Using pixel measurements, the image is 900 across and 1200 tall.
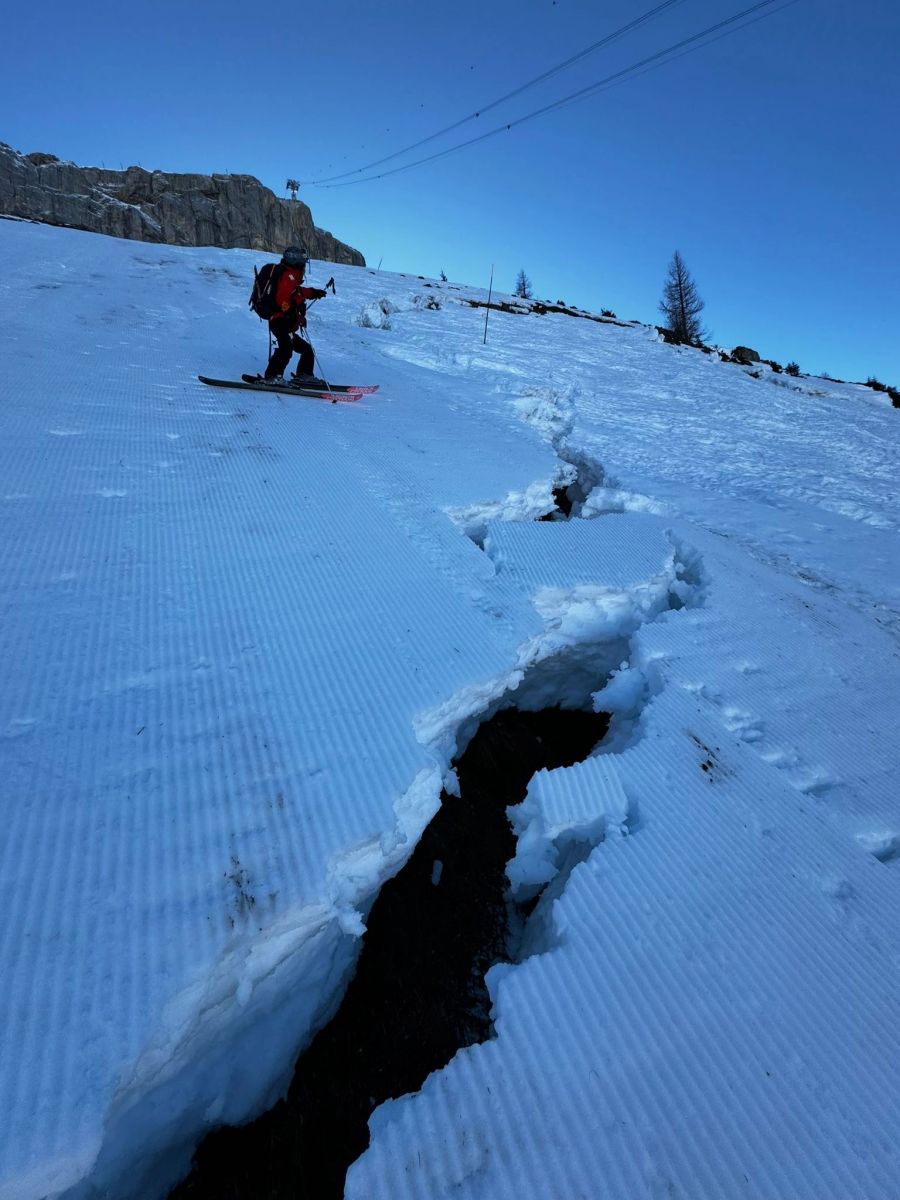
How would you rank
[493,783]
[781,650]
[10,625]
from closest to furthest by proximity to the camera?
[10,625], [493,783], [781,650]

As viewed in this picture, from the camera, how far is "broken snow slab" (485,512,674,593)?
304 cm

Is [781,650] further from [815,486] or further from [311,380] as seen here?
[311,380]

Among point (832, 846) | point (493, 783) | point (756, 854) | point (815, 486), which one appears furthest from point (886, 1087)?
point (815, 486)

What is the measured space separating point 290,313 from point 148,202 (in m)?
54.7

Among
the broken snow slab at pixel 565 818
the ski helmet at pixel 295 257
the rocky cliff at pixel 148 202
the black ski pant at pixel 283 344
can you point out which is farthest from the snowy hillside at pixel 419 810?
the rocky cliff at pixel 148 202

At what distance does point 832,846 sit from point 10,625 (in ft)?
9.47

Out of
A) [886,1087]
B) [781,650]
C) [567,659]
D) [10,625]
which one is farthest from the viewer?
[567,659]

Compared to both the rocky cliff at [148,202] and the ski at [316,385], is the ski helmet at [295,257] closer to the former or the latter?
the ski at [316,385]

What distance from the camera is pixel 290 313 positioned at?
18.2 ft

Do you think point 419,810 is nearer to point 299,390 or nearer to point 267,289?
point 299,390

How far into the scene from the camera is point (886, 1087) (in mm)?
1226

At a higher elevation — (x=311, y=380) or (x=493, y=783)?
(x=311, y=380)

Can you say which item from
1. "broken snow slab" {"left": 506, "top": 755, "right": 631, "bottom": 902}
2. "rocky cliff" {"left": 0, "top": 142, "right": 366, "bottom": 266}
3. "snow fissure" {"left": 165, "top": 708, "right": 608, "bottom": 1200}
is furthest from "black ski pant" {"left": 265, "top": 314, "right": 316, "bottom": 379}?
"rocky cliff" {"left": 0, "top": 142, "right": 366, "bottom": 266}

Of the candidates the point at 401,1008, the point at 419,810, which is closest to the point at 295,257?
the point at 419,810
